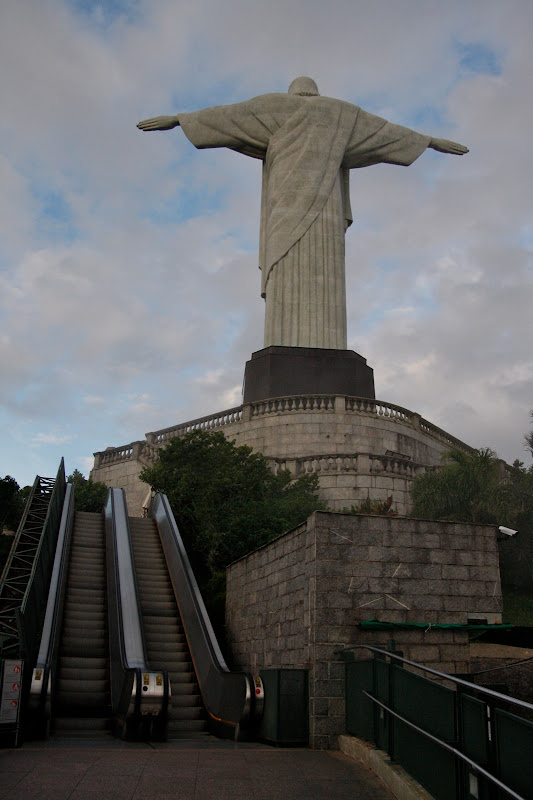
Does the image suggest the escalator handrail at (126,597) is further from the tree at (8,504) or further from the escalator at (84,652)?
Answer: the tree at (8,504)

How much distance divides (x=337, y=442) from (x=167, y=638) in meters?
14.3

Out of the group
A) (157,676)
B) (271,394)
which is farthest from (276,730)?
(271,394)

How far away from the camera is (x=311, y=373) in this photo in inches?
1169

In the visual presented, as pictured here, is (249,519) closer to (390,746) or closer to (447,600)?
(447,600)

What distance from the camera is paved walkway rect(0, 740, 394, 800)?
6371 mm

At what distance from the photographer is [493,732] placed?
495cm

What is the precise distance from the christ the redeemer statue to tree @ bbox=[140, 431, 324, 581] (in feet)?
29.3

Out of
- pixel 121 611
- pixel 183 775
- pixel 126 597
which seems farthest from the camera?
pixel 126 597

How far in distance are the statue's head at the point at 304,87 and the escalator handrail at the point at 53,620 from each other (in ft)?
74.2

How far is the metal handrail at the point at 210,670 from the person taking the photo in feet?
33.3

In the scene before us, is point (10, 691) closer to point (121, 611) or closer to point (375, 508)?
point (121, 611)

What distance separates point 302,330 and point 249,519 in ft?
45.6

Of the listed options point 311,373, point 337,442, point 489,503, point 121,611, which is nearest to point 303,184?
point 311,373

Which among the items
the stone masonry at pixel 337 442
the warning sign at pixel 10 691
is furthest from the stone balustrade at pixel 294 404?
the warning sign at pixel 10 691
